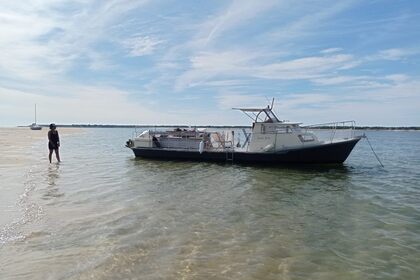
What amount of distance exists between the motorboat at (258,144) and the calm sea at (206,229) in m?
5.80

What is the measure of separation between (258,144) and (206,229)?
15.3 metres

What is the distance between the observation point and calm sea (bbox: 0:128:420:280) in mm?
6395

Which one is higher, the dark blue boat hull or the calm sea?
the dark blue boat hull

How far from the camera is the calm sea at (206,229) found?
6.39 m

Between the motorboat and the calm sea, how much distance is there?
5803 mm

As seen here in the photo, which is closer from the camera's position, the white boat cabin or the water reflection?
the water reflection

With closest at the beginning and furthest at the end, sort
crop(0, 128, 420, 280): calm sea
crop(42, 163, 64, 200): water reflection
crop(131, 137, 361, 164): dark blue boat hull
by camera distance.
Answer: crop(0, 128, 420, 280): calm sea
crop(42, 163, 64, 200): water reflection
crop(131, 137, 361, 164): dark blue boat hull

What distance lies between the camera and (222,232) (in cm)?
854

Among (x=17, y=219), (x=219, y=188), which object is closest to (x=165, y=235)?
(x=17, y=219)

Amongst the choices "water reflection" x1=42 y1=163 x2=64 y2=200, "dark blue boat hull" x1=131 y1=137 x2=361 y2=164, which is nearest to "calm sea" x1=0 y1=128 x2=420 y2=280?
"water reflection" x1=42 y1=163 x2=64 y2=200

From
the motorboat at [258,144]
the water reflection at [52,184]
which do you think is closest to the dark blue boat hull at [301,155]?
the motorboat at [258,144]

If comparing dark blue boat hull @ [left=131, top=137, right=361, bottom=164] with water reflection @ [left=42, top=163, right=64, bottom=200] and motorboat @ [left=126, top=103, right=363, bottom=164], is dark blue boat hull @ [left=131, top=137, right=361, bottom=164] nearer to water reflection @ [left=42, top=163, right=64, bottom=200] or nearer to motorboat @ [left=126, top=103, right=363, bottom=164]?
motorboat @ [left=126, top=103, right=363, bottom=164]

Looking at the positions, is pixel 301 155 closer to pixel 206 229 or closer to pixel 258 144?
pixel 258 144

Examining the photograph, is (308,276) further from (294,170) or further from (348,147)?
(348,147)
